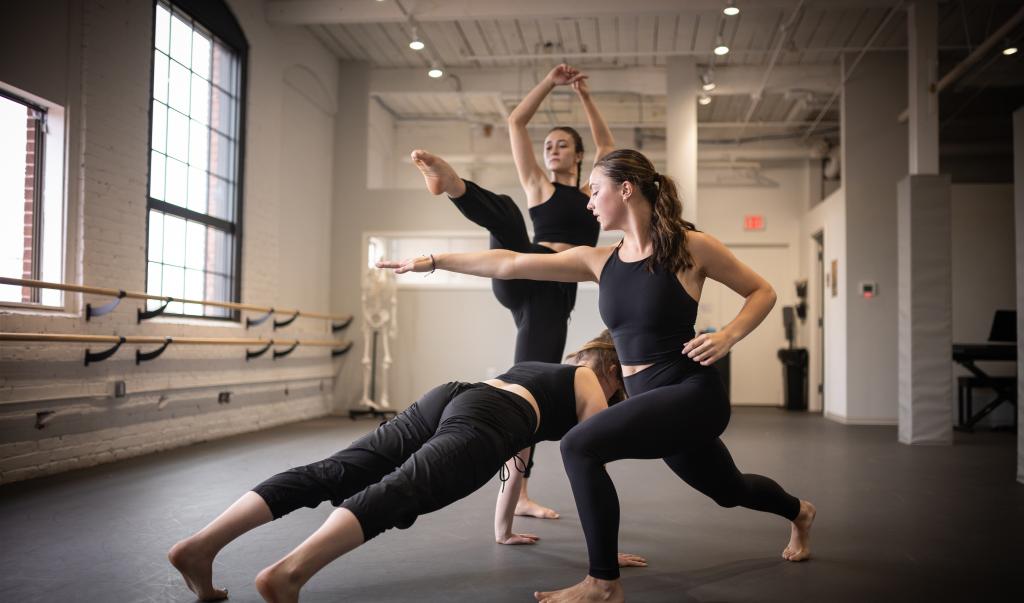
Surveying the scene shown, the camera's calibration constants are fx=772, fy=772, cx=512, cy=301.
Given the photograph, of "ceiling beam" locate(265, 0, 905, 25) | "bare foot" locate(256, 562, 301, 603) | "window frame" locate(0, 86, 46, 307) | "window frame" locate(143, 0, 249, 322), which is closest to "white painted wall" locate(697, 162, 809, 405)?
"ceiling beam" locate(265, 0, 905, 25)

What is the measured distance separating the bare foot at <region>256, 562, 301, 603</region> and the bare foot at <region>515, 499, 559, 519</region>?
5.76 feet

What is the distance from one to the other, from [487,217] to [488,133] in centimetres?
846

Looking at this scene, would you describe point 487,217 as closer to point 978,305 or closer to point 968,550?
point 968,550

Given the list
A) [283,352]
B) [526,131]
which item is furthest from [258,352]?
[526,131]

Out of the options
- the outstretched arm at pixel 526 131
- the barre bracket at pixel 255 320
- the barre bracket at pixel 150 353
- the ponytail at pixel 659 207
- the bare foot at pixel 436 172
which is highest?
the outstretched arm at pixel 526 131

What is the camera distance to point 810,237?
1061 centimetres

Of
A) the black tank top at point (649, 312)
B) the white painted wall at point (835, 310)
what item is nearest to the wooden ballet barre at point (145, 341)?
the black tank top at point (649, 312)

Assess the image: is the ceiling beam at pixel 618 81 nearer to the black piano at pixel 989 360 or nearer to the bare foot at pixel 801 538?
the black piano at pixel 989 360

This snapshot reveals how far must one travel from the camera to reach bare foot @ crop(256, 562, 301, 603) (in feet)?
5.67

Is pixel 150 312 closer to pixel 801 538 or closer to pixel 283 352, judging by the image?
pixel 283 352

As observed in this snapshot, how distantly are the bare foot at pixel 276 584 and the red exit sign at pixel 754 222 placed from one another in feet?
Answer: 34.0

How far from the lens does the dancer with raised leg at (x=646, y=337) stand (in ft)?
6.75

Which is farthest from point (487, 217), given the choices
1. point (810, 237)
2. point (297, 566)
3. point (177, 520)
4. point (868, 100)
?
point (810, 237)

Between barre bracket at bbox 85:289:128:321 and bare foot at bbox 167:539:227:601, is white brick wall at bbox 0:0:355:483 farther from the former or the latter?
bare foot at bbox 167:539:227:601
